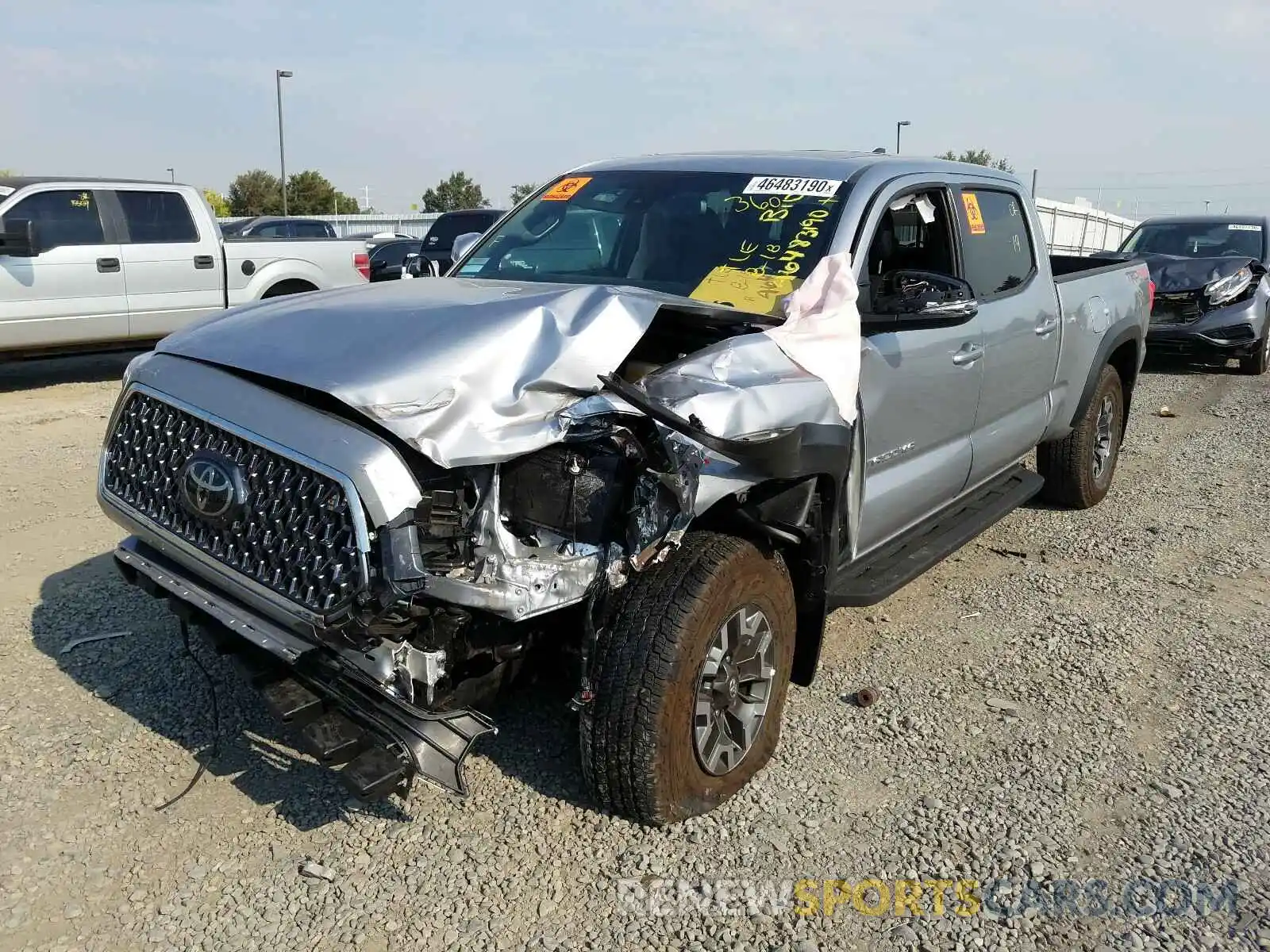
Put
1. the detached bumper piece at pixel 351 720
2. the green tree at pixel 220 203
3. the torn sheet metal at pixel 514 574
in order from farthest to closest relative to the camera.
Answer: the green tree at pixel 220 203
the detached bumper piece at pixel 351 720
the torn sheet metal at pixel 514 574

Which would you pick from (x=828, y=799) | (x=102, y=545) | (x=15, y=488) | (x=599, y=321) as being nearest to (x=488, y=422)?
(x=599, y=321)

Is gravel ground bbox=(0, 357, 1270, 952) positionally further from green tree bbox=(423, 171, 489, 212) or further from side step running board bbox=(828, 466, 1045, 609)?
green tree bbox=(423, 171, 489, 212)

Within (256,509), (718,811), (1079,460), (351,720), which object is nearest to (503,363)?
(256,509)

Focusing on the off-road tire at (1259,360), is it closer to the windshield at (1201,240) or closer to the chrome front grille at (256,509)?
the windshield at (1201,240)

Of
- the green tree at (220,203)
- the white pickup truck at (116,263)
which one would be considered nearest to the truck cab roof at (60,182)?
the white pickup truck at (116,263)

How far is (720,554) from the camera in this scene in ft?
9.32

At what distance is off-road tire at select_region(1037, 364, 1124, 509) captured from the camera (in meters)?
5.85

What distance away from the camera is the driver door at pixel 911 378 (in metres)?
3.55

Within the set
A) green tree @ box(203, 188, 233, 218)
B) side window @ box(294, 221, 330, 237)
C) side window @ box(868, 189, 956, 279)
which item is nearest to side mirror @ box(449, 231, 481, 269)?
side window @ box(868, 189, 956, 279)

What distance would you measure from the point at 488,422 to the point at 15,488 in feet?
15.7

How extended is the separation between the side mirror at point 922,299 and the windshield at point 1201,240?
1002 centimetres

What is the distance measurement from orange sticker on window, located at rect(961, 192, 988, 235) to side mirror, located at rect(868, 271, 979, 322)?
93cm

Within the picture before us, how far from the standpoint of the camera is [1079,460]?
5910mm

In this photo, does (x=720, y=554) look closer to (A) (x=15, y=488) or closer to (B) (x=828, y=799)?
(B) (x=828, y=799)
